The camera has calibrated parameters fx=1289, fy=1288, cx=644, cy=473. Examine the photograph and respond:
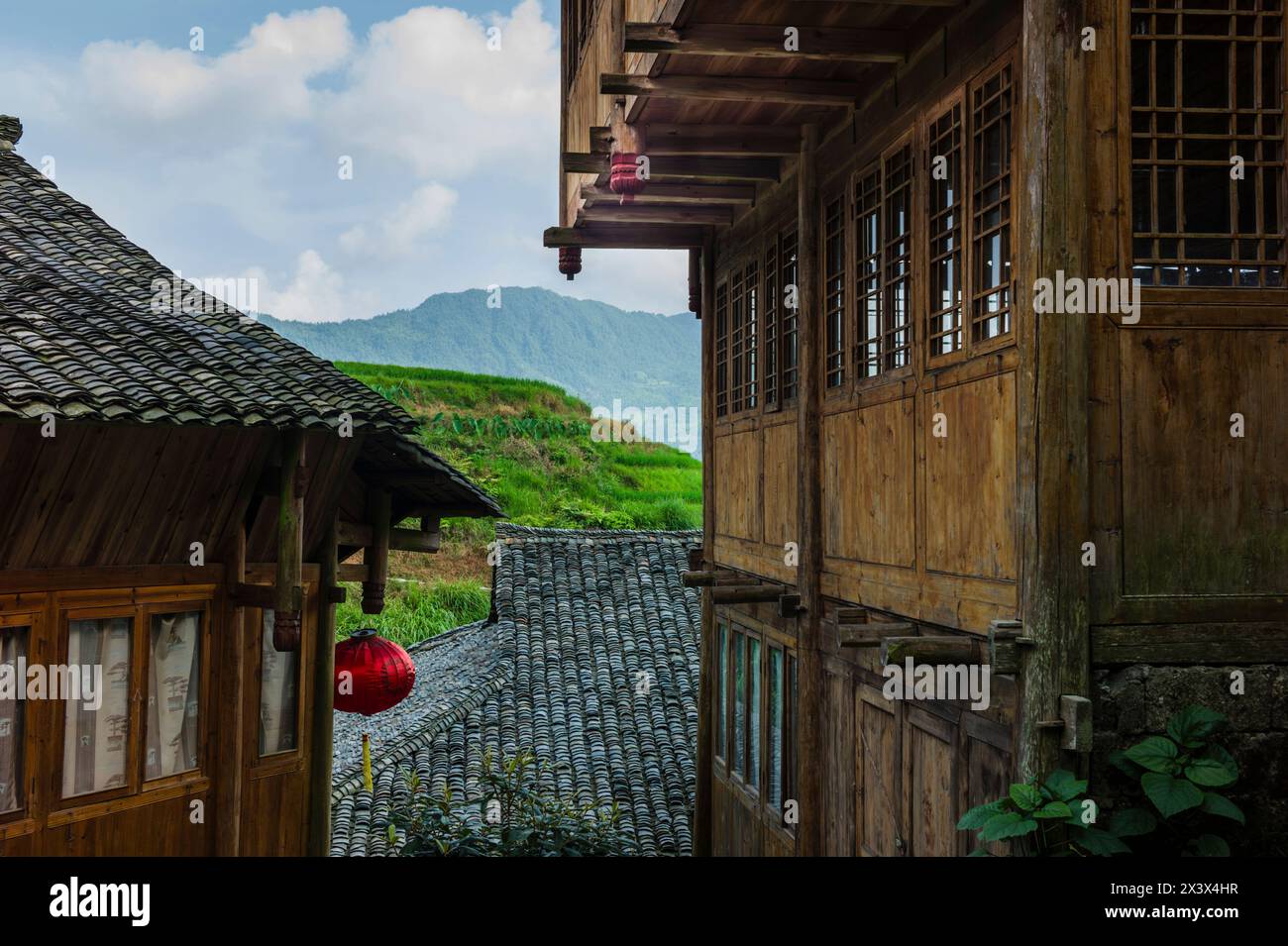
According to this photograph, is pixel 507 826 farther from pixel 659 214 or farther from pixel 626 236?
pixel 659 214

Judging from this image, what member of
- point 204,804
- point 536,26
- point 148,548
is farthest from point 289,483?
point 536,26

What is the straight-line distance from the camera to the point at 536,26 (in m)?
170

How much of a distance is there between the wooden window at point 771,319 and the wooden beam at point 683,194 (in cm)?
67

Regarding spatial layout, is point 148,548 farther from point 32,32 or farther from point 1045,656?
point 32,32

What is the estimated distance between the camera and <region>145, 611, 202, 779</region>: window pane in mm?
9391

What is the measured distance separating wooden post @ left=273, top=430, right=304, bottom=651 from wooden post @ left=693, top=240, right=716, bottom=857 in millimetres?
4724

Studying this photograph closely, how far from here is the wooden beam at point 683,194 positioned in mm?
10859

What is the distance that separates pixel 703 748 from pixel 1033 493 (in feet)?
26.8

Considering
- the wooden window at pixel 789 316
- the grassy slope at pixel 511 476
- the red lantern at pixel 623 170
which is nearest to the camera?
the red lantern at pixel 623 170

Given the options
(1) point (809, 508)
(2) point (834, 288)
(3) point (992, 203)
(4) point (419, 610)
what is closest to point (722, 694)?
(1) point (809, 508)

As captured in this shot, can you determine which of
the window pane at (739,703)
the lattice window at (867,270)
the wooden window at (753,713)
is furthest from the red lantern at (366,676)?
the lattice window at (867,270)

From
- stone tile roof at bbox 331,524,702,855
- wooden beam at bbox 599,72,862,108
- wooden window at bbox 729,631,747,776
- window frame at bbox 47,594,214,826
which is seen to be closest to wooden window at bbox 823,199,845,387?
wooden beam at bbox 599,72,862,108

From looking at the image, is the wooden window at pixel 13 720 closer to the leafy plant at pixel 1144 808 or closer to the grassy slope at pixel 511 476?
the leafy plant at pixel 1144 808

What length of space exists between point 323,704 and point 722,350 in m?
5.10
